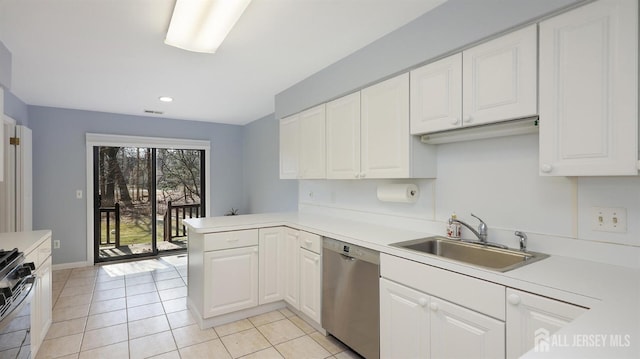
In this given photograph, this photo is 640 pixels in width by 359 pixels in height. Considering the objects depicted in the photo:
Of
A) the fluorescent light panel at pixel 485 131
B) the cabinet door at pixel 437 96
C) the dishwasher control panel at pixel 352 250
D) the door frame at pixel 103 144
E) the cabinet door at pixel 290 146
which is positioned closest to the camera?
the fluorescent light panel at pixel 485 131

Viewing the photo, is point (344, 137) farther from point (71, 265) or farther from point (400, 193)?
point (71, 265)

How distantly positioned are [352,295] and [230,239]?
3.72 feet

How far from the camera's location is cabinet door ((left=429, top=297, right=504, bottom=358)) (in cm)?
136

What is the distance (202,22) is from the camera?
6.19 feet

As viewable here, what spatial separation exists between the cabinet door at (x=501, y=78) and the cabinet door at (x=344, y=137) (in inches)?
36.7

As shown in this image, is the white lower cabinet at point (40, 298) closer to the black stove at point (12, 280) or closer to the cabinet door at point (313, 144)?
the black stove at point (12, 280)

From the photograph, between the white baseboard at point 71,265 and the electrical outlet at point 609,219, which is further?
the white baseboard at point 71,265

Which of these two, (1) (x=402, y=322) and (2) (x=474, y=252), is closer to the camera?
(1) (x=402, y=322)

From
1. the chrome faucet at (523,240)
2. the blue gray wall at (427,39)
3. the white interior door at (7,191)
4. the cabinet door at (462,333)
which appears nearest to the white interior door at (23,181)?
the white interior door at (7,191)

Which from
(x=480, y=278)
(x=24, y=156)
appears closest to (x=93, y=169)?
(x=24, y=156)

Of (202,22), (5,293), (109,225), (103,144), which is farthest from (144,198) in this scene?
(202,22)

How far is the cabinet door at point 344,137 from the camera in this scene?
253 cm

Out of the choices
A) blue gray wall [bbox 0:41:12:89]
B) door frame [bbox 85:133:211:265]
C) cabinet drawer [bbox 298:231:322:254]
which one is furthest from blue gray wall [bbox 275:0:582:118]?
door frame [bbox 85:133:211:265]

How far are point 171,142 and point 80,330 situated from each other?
122 inches
